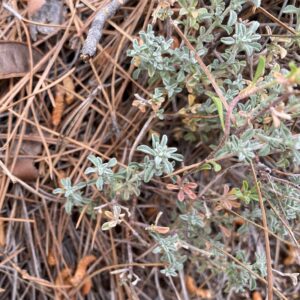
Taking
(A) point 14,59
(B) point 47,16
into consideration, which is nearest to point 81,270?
(A) point 14,59

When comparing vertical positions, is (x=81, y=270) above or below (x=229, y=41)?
below

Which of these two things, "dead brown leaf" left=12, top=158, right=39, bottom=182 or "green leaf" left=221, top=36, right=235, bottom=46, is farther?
"dead brown leaf" left=12, top=158, right=39, bottom=182

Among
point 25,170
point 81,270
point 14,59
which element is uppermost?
point 14,59

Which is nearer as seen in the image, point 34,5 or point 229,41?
point 229,41

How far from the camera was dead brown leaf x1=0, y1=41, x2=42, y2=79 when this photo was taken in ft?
4.95

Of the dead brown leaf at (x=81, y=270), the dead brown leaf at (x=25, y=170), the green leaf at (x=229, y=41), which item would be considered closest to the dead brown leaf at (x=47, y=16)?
the dead brown leaf at (x=25, y=170)

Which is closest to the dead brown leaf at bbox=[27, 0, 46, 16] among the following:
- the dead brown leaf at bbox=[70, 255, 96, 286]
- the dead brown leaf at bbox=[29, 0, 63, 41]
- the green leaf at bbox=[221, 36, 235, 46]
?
the dead brown leaf at bbox=[29, 0, 63, 41]

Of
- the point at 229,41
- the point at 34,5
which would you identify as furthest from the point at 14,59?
the point at 229,41

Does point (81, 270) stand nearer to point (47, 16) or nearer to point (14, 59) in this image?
point (14, 59)

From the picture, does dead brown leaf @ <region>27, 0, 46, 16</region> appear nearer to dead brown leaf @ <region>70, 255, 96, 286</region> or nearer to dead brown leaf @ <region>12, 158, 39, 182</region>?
dead brown leaf @ <region>12, 158, 39, 182</region>

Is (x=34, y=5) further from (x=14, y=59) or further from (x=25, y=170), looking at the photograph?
(x=25, y=170)

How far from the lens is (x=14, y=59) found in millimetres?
1530

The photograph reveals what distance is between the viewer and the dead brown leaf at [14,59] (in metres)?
1.51

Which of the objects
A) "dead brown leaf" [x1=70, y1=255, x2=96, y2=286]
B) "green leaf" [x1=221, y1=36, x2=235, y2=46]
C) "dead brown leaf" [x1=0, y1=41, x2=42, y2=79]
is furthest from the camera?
"dead brown leaf" [x1=70, y1=255, x2=96, y2=286]
